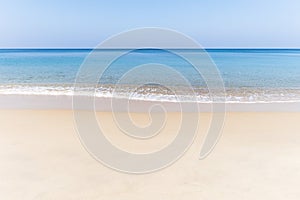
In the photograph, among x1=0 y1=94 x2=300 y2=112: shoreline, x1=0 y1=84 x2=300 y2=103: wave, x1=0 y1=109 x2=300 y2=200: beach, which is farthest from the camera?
x1=0 y1=84 x2=300 y2=103: wave

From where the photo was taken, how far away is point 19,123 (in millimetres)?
4531

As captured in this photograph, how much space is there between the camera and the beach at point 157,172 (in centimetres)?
233

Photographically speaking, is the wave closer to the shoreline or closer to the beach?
the shoreline

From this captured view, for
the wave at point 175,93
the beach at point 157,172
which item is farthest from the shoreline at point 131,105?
the beach at point 157,172

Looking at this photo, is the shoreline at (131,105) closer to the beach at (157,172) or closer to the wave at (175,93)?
the wave at (175,93)

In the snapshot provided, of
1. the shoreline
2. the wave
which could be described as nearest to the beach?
the shoreline

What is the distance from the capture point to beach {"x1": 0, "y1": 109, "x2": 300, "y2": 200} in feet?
7.64

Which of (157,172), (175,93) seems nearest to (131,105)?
(175,93)

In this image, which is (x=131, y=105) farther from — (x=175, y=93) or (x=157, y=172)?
(x=157, y=172)

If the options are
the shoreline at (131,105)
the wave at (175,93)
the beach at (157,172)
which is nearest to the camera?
the beach at (157,172)

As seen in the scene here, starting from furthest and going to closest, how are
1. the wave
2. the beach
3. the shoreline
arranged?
the wave → the shoreline → the beach

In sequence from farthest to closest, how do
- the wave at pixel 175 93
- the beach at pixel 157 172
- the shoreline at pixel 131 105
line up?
1. the wave at pixel 175 93
2. the shoreline at pixel 131 105
3. the beach at pixel 157 172

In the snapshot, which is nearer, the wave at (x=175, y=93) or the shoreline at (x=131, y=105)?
the shoreline at (x=131, y=105)

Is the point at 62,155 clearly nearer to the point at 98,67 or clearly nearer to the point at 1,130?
the point at 1,130
